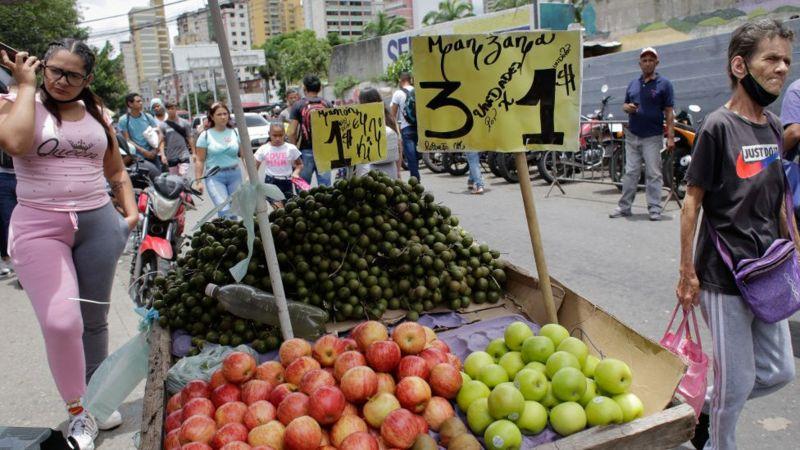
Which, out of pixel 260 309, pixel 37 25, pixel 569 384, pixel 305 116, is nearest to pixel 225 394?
pixel 260 309

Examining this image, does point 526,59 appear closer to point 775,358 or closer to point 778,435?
point 775,358

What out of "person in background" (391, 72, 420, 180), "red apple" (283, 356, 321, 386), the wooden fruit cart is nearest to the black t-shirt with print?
the wooden fruit cart

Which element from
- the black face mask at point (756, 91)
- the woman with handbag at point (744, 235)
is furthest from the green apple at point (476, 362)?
the black face mask at point (756, 91)

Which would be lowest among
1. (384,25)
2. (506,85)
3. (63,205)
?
(63,205)

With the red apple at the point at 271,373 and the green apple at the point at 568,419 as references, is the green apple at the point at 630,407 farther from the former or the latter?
the red apple at the point at 271,373

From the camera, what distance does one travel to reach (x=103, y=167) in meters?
3.57

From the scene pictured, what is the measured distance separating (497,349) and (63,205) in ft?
7.85

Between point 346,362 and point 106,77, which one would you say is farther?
point 106,77

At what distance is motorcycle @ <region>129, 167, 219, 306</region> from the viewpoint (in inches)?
221

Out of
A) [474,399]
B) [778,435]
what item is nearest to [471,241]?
[474,399]

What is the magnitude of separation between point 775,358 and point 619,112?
1408 cm

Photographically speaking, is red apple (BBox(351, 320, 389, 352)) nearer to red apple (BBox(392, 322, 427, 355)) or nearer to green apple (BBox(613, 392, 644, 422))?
red apple (BBox(392, 322, 427, 355))

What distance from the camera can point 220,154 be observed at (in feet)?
23.4

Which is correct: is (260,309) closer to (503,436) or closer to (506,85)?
(503,436)
